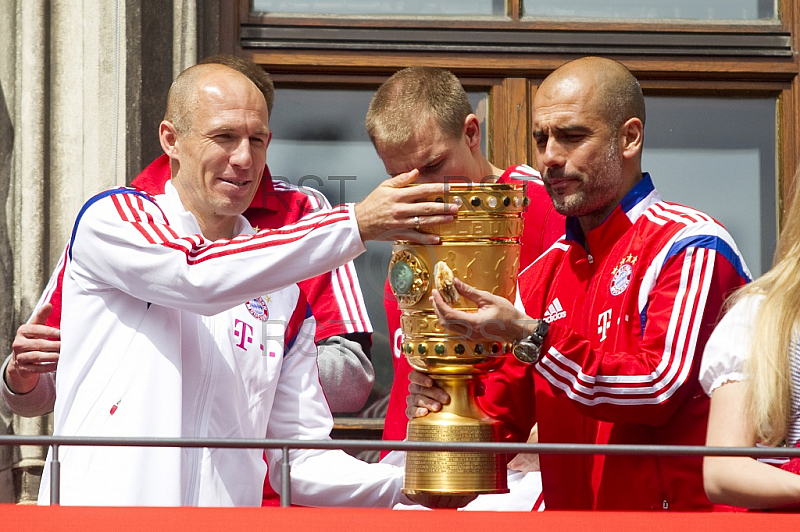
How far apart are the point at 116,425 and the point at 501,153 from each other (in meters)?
2.23

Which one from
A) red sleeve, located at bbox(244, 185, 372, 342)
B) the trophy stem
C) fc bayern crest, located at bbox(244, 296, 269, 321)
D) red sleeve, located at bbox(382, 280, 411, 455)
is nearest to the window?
red sleeve, located at bbox(244, 185, 372, 342)

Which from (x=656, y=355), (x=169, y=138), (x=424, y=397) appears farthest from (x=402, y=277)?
(x=169, y=138)

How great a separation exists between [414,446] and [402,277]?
478mm

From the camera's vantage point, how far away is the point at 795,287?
211 centimetres

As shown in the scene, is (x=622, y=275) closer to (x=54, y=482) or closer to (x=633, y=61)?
(x=54, y=482)

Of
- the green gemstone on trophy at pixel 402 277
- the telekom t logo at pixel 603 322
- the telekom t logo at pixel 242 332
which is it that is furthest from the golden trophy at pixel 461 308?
the telekom t logo at pixel 242 332

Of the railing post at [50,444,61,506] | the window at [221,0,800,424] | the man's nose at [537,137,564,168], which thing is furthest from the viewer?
the window at [221,0,800,424]

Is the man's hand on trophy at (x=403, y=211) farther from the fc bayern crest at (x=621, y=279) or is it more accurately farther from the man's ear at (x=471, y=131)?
the man's ear at (x=471, y=131)

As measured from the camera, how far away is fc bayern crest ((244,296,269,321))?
9.25 feet

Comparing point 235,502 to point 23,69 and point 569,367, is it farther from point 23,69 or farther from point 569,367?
point 23,69

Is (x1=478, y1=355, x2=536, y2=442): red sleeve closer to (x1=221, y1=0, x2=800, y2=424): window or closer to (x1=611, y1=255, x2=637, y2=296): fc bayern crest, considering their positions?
(x1=611, y1=255, x2=637, y2=296): fc bayern crest

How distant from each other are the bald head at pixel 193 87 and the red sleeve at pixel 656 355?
991mm

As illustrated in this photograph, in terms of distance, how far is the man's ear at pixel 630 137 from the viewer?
285cm

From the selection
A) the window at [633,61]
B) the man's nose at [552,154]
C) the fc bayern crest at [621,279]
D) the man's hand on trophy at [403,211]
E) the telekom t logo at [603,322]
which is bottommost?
the telekom t logo at [603,322]
